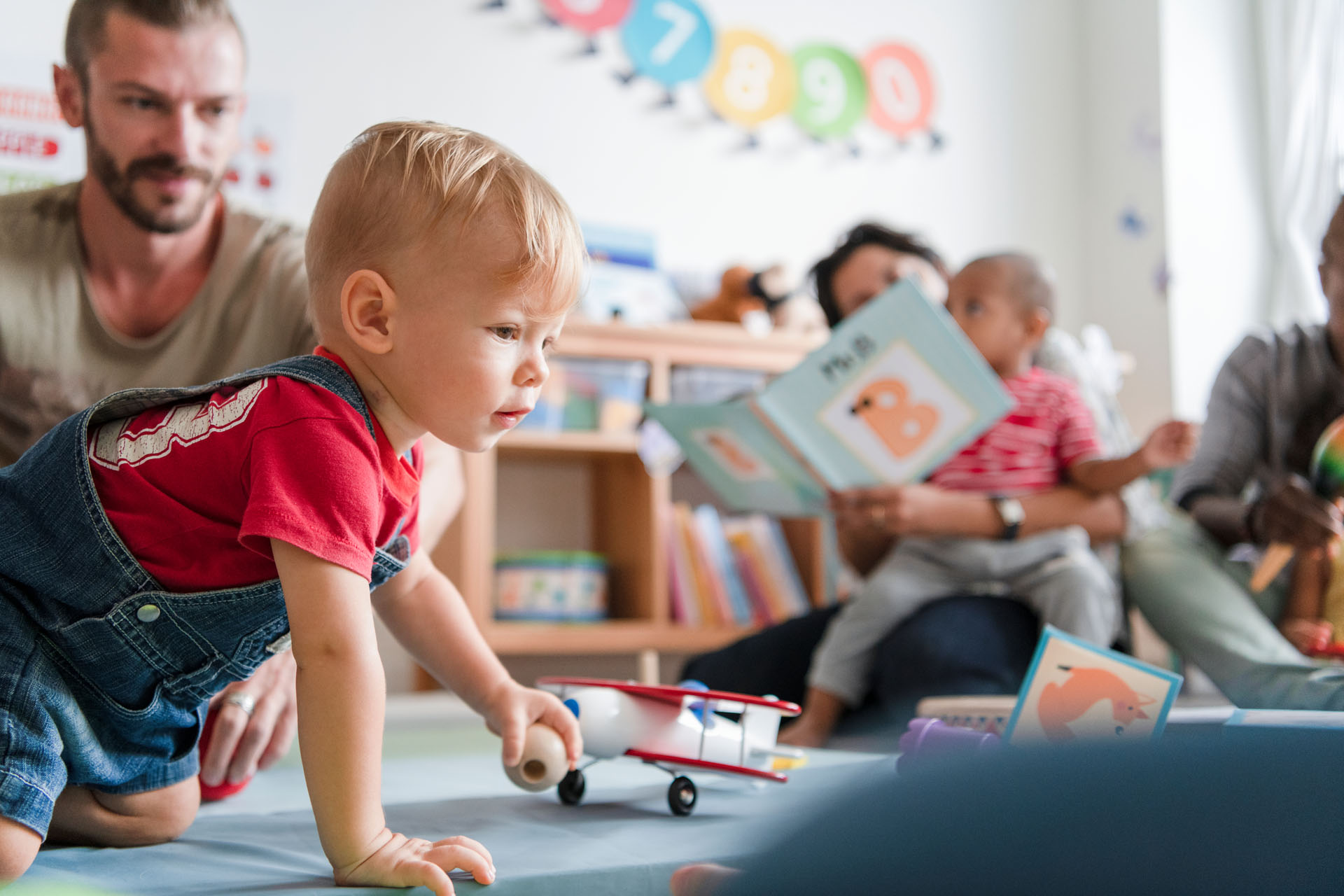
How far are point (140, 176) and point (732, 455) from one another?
0.76 m

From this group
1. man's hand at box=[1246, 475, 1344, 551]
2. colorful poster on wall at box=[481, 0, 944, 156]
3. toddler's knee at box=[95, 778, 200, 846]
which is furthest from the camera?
colorful poster on wall at box=[481, 0, 944, 156]

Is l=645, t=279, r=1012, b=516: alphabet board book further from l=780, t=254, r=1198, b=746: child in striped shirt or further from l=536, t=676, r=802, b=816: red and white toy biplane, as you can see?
l=536, t=676, r=802, b=816: red and white toy biplane

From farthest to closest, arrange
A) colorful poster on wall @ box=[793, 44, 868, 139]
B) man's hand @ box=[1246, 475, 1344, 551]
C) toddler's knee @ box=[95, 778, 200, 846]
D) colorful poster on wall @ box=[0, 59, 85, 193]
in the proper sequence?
1. colorful poster on wall @ box=[793, 44, 868, 139]
2. colorful poster on wall @ box=[0, 59, 85, 193]
3. man's hand @ box=[1246, 475, 1344, 551]
4. toddler's knee @ box=[95, 778, 200, 846]

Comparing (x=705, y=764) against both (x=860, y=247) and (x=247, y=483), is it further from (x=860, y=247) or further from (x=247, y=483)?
(x=860, y=247)

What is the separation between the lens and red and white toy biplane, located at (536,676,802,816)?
30.9 inches

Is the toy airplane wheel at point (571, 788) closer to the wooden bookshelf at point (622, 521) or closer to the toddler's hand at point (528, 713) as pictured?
the toddler's hand at point (528, 713)

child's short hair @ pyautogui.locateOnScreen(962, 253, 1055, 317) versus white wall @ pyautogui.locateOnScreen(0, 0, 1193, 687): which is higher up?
white wall @ pyautogui.locateOnScreen(0, 0, 1193, 687)

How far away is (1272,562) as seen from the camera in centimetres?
124

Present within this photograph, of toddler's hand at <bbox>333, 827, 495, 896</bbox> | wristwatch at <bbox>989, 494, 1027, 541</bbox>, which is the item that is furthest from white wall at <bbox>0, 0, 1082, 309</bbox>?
toddler's hand at <bbox>333, 827, 495, 896</bbox>

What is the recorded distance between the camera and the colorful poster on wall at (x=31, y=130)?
194 centimetres

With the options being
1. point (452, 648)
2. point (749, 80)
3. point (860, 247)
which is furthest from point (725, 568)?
point (452, 648)

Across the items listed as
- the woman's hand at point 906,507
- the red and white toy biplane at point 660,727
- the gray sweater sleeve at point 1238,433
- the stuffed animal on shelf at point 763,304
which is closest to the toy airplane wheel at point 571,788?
the red and white toy biplane at point 660,727

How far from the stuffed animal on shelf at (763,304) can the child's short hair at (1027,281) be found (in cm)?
57

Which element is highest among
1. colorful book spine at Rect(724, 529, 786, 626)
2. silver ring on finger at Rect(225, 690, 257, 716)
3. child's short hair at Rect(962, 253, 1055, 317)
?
child's short hair at Rect(962, 253, 1055, 317)
